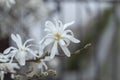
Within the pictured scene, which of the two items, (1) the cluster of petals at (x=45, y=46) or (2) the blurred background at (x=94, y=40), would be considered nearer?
(1) the cluster of petals at (x=45, y=46)

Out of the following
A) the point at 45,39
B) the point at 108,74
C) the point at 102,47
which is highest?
the point at 45,39

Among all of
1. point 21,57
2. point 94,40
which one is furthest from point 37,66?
point 94,40

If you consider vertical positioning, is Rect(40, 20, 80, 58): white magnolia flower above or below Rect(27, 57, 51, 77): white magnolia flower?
above

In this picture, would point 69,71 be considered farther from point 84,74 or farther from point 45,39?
point 45,39

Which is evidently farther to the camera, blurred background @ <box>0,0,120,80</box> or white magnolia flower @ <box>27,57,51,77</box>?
blurred background @ <box>0,0,120,80</box>

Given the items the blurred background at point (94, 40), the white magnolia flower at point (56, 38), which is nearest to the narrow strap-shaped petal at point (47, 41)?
the white magnolia flower at point (56, 38)

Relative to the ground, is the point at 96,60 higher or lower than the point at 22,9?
lower

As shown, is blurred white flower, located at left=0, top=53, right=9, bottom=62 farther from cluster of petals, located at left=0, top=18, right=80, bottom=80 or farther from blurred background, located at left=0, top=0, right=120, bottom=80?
blurred background, located at left=0, top=0, right=120, bottom=80

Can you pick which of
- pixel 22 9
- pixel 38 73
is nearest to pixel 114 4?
pixel 22 9

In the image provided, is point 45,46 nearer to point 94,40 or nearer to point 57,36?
point 57,36

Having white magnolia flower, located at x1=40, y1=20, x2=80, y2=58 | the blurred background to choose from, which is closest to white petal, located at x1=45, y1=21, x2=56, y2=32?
white magnolia flower, located at x1=40, y1=20, x2=80, y2=58

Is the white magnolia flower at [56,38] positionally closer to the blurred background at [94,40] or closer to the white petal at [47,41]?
the white petal at [47,41]
